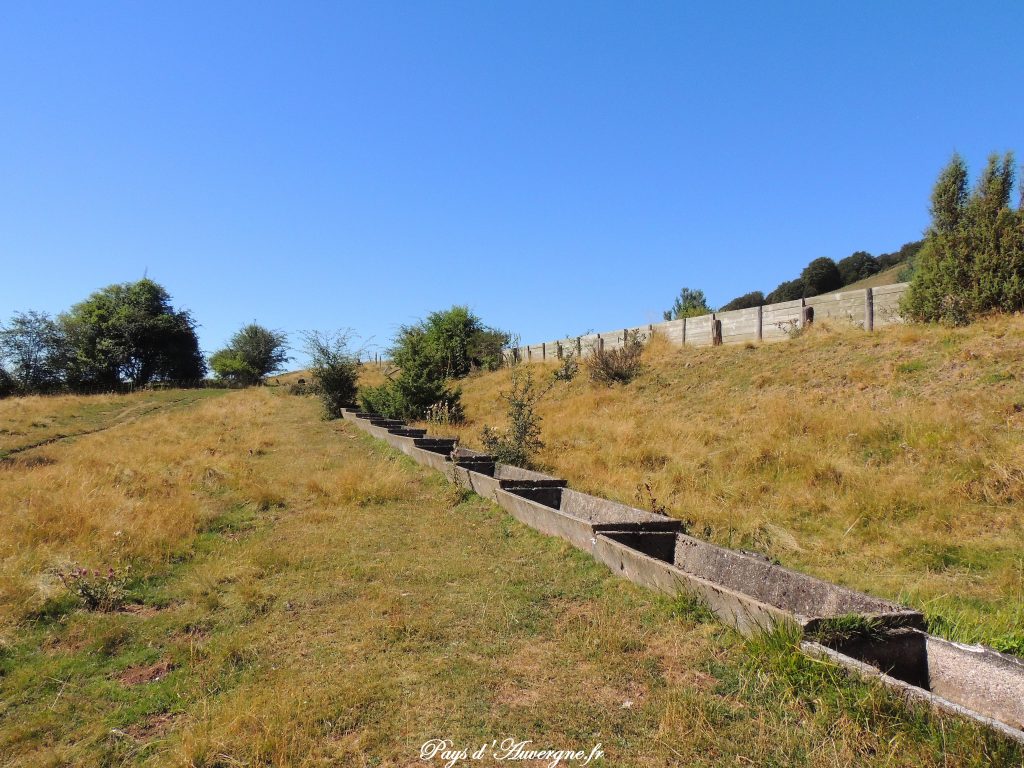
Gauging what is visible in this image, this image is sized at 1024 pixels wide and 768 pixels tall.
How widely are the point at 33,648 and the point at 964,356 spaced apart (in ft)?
42.7

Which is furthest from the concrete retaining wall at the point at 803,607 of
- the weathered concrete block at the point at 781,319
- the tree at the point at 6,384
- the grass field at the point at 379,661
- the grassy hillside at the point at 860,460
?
the tree at the point at 6,384

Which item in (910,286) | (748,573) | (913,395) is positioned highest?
(910,286)

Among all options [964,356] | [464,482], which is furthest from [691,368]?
[464,482]

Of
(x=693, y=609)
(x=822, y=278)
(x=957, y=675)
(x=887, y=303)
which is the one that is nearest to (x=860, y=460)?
(x=693, y=609)

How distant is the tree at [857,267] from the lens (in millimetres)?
61594

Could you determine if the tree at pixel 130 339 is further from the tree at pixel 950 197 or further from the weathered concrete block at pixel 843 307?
the tree at pixel 950 197

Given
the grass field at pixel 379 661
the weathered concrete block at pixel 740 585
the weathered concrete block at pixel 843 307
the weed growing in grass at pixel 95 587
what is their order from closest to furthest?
1. the grass field at pixel 379 661
2. the weathered concrete block at pixel 740 585
3. the weed growing in grass at pixel 95 587
4. the weathered concrete block at pixel 843 307

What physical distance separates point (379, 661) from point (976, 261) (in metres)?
14.7

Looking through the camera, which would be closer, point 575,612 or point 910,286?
point 575,612

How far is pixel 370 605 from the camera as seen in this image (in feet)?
13.7

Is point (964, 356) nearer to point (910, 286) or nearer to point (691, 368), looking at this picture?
point (910, 286)

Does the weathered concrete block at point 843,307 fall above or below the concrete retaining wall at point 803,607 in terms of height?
above

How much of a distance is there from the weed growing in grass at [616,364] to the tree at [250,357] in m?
34.8

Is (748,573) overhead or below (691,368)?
below
